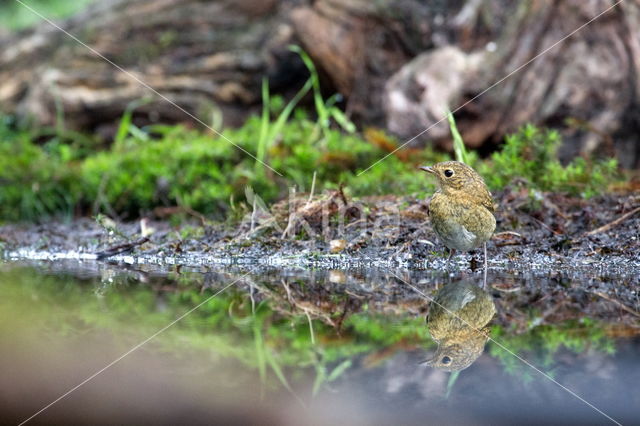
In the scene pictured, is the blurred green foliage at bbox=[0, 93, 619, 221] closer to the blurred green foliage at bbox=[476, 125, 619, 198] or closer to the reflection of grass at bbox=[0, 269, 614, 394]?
the blurred green foliage at bbox=[476, 125, 619, 198]

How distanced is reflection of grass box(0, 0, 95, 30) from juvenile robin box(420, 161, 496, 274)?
10.5 metres

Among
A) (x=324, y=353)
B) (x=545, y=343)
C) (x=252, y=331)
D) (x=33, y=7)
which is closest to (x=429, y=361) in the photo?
(x=324, y=353)

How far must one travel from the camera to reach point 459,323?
220 centimetres

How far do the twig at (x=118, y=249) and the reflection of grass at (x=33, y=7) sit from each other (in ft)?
29.8

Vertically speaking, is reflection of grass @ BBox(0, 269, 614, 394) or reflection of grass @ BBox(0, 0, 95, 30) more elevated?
reflection of grass @ BBox(0, 0, 95, 30)

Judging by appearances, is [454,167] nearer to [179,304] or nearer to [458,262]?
[458,262]

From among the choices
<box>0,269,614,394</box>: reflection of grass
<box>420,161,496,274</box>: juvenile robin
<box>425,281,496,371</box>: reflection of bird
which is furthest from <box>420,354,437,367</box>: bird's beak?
<box>420,161,496,274</box>: juvenile robin

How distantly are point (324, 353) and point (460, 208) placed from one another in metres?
2.04

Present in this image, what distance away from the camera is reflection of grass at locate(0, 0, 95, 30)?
12258 millimetres

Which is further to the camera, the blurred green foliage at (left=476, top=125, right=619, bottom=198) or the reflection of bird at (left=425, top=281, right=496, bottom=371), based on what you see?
the blurred green foliage at (left=476, top=125, right=619, bottom=198)

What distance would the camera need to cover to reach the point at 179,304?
8.90 feet

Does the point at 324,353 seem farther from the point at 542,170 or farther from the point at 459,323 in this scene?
the point at 542,170

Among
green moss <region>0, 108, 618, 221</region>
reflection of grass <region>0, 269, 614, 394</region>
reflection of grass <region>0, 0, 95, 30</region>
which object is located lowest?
reflection of grass <region>0, 269, 614, 394</region>

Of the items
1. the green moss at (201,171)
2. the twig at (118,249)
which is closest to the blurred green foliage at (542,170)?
the green moss at (201,171)
